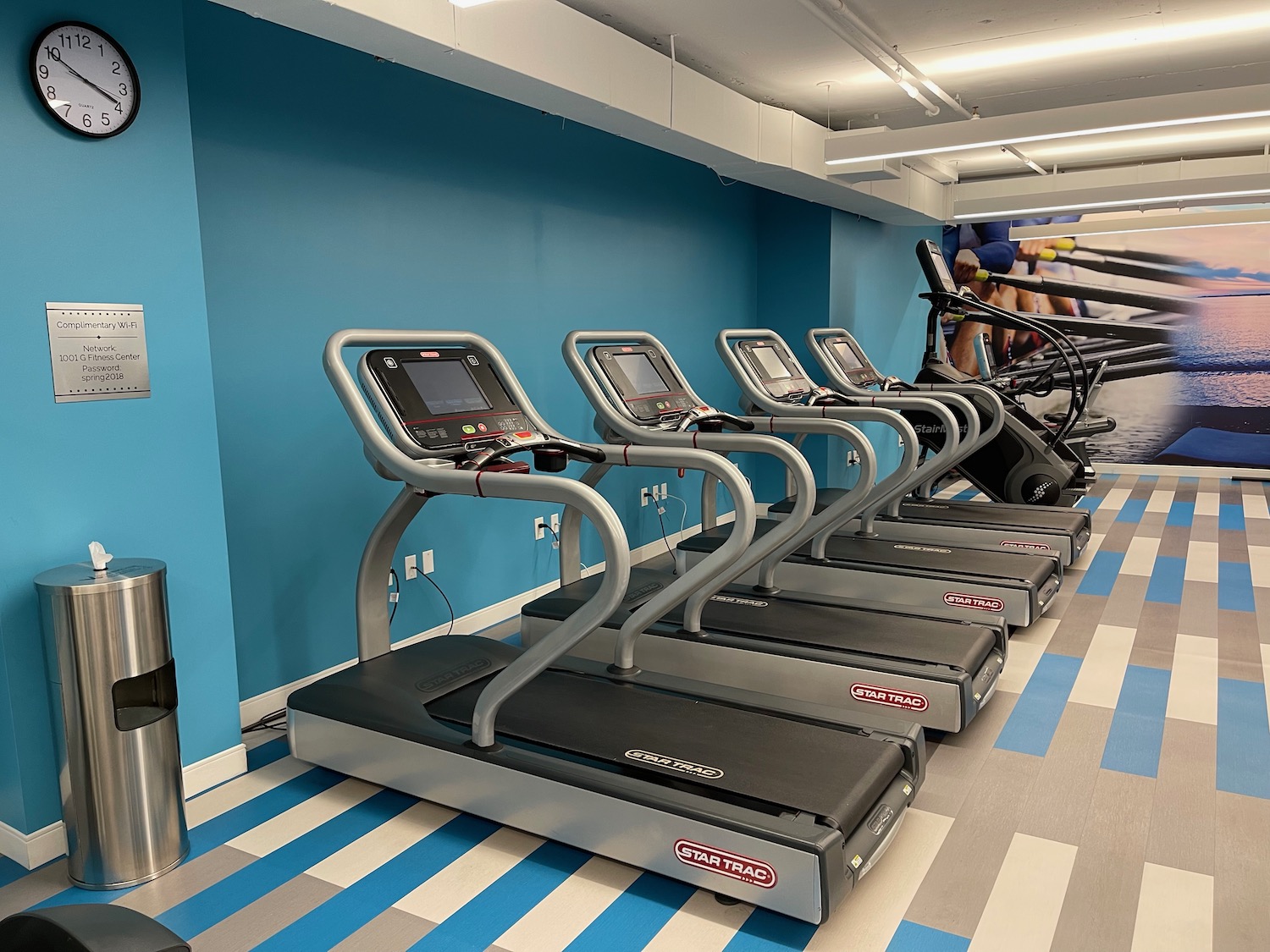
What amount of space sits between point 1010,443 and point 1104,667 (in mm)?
3034

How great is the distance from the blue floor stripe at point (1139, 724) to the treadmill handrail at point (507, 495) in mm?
1858

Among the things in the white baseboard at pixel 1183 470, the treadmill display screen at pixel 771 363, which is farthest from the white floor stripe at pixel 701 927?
the white baseboard at pixel 1183 470

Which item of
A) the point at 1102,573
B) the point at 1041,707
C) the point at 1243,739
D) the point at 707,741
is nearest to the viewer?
the point at 707,741

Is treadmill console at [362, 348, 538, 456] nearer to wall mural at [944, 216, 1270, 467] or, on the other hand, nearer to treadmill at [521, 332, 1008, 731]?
treadmill at [521, 332, 1008, 731]

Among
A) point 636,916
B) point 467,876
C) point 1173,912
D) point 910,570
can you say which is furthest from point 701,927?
point 910,570

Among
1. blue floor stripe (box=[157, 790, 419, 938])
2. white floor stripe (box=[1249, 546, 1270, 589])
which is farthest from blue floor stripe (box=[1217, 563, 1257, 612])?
blue floor stripe (box=[157, 790, 419, 938])

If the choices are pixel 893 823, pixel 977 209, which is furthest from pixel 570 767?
pixel 977 209

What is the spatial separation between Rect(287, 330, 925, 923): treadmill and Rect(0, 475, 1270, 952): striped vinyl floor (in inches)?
4.2

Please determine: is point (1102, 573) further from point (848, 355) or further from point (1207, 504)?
point (1207, 504)

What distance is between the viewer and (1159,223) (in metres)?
8.44

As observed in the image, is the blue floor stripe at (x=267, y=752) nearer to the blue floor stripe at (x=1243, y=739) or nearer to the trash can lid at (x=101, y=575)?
the trash can lid at (x=101, y=575)

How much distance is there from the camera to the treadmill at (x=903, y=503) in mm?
5051

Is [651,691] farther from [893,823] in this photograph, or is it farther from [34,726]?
[34,726]

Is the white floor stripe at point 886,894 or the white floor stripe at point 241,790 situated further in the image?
the white floor stripe at point 241,790
